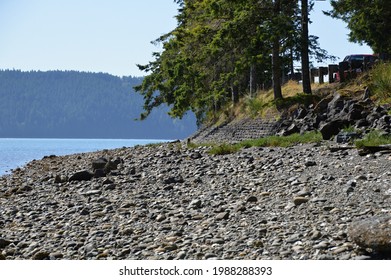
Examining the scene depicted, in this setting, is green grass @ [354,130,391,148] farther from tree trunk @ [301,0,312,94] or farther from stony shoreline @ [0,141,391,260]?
tree trunk @ [301,0,312,94]

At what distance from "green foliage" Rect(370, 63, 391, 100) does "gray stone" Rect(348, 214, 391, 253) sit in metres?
18.0

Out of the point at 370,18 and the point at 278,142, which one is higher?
the point at 370,18

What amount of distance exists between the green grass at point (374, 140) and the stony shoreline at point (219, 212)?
502 millimetres

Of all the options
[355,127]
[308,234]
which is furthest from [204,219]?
[355,127]

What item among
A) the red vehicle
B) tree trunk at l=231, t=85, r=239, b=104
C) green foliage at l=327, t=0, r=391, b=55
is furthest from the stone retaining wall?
green foliage at l=327, t=0, r=391, b=55

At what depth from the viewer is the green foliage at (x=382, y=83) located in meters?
27.2

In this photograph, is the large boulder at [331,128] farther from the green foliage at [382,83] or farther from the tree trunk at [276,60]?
the tree trunk at [276,60]

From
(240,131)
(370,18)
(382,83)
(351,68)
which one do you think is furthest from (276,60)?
(382,83)

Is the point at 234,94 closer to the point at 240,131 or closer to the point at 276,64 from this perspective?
the point at 240,131

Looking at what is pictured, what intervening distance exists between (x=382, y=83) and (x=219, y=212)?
1591 centimetres

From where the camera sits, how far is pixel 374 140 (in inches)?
784

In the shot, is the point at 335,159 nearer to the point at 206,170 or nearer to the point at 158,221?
the point at 206,170

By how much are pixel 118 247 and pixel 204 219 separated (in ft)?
6.61

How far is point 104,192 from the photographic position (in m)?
18.9
